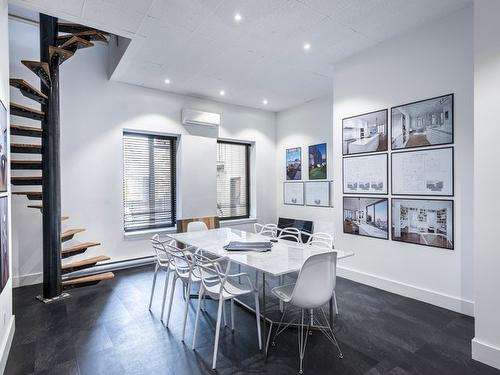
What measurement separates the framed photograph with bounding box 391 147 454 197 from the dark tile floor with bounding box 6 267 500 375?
1.33 metres

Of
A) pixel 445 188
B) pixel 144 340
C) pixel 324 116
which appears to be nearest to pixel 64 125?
pixel 144 340

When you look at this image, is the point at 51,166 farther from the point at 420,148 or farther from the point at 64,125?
the point at 420,148

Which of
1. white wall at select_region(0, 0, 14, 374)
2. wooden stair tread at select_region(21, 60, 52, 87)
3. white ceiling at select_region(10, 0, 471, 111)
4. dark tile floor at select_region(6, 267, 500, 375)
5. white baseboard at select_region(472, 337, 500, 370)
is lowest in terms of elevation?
dark tile floor at select_region(6, 267, 500, 375)

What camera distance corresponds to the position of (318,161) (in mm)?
5637

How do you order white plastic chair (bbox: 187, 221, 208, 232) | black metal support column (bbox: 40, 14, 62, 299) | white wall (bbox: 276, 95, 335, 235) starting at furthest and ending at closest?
white wall (bbox: 276, 95, 335, 235) < white plastic chair (bbox: 187, 221, 208, 232) < black metal support column (bbox: 40, 14, 62, 299)

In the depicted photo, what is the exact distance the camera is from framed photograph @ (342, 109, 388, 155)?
364cm

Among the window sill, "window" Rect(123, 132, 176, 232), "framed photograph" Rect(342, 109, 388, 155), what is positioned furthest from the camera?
"window" Rect(123, 132, 176, 232)

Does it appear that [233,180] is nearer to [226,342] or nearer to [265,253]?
[265,253]

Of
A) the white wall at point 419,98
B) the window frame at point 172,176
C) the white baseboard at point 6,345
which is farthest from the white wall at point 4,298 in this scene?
the white wall at point 419,98

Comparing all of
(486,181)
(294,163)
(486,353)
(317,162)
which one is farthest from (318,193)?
(486,353)

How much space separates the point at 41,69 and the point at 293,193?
15.6 feet

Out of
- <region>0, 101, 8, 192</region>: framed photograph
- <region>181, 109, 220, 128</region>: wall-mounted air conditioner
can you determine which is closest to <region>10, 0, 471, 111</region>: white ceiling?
<region>181, 109, 220, 128</region>: wall-mounted air conditioner

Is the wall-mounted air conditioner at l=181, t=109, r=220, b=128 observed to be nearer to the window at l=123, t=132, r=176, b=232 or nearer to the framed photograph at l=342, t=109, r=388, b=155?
the window at l=123, t=132, r=176, b=232

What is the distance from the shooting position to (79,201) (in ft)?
14.5
